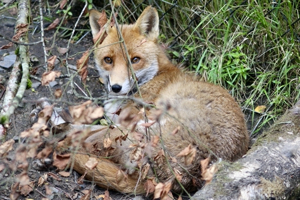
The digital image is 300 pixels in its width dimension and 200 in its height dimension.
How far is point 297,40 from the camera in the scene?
188 inches

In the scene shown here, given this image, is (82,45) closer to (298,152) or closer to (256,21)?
(256,21)

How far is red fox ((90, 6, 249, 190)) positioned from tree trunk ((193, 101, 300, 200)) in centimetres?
23

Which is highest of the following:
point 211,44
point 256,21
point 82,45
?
point 256,21

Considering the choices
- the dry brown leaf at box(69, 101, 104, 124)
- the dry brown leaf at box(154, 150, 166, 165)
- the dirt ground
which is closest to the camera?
the dry brown leaf at box(69, 101, 104, 124)

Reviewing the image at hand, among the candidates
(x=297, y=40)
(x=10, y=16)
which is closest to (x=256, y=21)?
(x=297, y=40)

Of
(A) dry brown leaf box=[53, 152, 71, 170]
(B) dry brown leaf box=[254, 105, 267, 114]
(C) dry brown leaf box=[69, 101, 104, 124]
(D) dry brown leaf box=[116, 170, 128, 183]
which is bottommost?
(B) dry brown leaf box=[254, 105, 267, 114]

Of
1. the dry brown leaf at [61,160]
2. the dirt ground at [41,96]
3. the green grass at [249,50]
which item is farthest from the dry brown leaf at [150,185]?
the green grass at [249,50]

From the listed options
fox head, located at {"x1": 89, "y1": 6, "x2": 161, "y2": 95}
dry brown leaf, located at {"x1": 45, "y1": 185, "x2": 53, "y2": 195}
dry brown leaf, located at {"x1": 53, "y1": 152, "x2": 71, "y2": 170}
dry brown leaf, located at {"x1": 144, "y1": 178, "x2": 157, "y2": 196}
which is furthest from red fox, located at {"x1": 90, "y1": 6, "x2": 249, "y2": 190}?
dry brown leaf, located at {"x1": 45, "y1": 185, "x2": 53, "y2": 195}

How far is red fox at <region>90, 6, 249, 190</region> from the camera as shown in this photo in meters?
3.21

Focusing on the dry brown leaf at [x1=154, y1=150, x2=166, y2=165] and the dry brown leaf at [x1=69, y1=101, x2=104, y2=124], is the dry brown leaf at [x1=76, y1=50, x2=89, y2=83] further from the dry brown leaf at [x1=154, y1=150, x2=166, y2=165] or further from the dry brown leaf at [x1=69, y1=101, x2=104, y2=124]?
the dry brown leaf at [x1=154, y1=150, x2=166, y2=165]

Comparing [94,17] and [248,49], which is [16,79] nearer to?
[94,17]

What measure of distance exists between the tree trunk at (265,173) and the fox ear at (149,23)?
1.67m

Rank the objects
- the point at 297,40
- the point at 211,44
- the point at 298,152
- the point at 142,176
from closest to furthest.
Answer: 1. the point at 142,176
2. the point at 298,152
3. the point at 297,40
4. the point at 211,44

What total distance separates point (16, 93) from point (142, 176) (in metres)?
1.19
